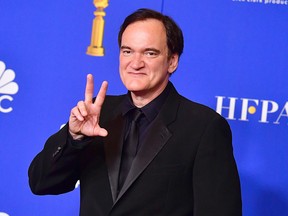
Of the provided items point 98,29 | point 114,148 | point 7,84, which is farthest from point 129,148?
point 7,84

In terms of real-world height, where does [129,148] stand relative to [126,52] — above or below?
below

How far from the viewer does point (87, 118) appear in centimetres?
129

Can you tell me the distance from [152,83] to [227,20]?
2.78ft

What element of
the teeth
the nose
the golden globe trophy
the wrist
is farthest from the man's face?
the teeth

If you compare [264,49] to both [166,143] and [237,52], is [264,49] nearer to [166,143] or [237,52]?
[237,52]

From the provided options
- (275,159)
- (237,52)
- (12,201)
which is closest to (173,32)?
(237,52)

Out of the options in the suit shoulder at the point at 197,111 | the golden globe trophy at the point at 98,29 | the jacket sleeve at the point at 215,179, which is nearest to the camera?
the jacket sleeve at the point at 215,179

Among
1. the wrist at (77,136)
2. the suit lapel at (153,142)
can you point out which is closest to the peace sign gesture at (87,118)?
the wrist at (77,136)

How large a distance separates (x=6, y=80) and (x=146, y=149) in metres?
1.11

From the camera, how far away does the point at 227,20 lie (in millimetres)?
2098

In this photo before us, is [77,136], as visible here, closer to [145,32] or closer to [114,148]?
[114,148]

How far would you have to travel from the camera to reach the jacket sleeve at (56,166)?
4.27ft

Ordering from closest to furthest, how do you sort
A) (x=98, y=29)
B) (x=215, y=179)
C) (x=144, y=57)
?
(x=215, y=179)
(x=144, y=57)
(x=98, y=29)

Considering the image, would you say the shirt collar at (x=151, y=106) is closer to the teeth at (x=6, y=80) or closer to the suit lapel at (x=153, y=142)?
the suit lapel at (x=153, y=142)
